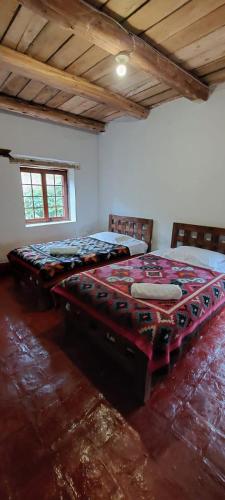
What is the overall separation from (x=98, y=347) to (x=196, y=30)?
2459 mm

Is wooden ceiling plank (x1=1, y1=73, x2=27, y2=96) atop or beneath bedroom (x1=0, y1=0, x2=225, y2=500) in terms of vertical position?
atop

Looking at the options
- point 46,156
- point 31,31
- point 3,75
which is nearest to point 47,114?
point 46,156

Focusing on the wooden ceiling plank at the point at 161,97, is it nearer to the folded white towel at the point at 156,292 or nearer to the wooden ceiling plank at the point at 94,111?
the wooden ceiling plank at the point at 94,111

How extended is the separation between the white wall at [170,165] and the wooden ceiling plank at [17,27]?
1.86 metres

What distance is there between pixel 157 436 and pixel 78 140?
390 centimetres

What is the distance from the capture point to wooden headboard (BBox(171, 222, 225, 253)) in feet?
8.43

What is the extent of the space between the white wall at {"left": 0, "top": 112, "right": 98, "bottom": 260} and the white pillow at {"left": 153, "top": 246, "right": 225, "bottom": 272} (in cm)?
189

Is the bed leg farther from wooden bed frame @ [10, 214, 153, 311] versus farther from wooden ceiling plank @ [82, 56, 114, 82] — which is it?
wooden ceiling plank @ [82, 56, 114, 82]

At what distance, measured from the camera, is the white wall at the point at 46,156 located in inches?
120

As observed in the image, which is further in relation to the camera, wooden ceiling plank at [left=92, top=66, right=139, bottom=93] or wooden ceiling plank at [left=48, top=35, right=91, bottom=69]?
wooden ceiling plank at [left=92, top=66, right=139, bottom=93]

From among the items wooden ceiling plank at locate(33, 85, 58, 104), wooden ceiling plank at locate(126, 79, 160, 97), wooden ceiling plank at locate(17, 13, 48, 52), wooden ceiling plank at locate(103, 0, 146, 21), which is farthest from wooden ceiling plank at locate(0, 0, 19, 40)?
wooden ceiling plank at locate(126, 79, 160, 97)

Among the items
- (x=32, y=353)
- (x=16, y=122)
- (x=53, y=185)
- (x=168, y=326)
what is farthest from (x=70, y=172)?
(x=168, y=326)

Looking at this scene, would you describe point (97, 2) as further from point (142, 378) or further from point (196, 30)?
point (142, 378)

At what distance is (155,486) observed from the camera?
97 centimetres
